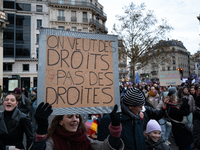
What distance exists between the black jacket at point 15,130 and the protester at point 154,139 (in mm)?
1853

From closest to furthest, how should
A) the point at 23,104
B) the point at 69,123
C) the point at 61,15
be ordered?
the point at 69,123 < the point at 23,104 < the point at 61,15

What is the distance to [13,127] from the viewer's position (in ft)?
9.14

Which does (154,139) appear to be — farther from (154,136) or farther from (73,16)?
(73,16)

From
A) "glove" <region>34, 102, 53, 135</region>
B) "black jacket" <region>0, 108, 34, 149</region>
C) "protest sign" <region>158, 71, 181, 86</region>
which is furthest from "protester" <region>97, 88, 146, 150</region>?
"protest sign" <region>158, 71, 181, 86</region>

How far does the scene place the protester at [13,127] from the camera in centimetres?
269

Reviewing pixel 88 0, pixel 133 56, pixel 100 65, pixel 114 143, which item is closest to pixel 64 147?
pixel 114 143

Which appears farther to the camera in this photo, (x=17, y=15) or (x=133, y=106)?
(x=17, y=15)

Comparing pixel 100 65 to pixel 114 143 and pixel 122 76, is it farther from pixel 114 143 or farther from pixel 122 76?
pixel 122 76

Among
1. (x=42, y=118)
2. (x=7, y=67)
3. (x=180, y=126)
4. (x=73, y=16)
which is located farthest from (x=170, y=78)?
(x=7, y=67)

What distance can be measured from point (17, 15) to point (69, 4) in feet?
34.5

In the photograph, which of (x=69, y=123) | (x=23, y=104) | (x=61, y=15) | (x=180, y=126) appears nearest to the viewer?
(x=69, y=123)

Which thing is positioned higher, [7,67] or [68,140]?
[7,67]

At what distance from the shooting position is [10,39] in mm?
35031

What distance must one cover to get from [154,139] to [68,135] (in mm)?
1652
